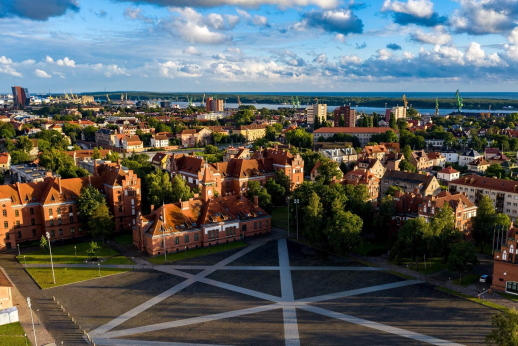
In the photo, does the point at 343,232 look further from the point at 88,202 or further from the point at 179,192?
the point at 88,202

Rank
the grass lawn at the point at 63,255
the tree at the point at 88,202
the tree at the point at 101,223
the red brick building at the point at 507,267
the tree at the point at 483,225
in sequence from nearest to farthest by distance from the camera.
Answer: the red brick building at the point at 507,267 < the tree at the point at 483,225 < the grass lawn at the point at 63,255 < the tree at the point at 101,223 < the tree at the point at 88,202

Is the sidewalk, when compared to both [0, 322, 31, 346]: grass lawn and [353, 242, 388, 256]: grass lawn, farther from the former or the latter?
[0, 322, 31, 346]: grass lawn

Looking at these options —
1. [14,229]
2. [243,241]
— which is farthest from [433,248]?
[14,229]

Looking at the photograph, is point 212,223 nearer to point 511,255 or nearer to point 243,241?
point 243,241

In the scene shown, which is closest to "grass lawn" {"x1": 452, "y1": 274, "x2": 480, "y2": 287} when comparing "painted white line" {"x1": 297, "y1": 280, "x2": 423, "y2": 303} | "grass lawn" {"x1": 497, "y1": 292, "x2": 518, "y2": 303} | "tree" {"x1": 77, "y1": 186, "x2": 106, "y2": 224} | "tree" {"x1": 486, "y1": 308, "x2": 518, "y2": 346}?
"grass lawn" {"x1": 497, "y1": 292, "x2": 518, "y2": 303}

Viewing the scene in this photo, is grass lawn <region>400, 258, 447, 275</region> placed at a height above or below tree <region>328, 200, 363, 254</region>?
below

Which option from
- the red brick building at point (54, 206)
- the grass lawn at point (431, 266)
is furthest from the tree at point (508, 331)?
the red brick building at point (54, 206)

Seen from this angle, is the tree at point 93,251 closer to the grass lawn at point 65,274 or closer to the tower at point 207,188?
the grass lawn at point 65,274

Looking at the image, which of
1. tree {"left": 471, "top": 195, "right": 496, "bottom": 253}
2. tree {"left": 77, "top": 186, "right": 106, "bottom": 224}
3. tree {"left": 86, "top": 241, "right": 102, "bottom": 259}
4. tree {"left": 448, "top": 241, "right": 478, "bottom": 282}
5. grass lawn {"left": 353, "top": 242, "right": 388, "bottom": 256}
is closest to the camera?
tree {"left": 448, "top": 241, "right": 478, "bottom": 282}
